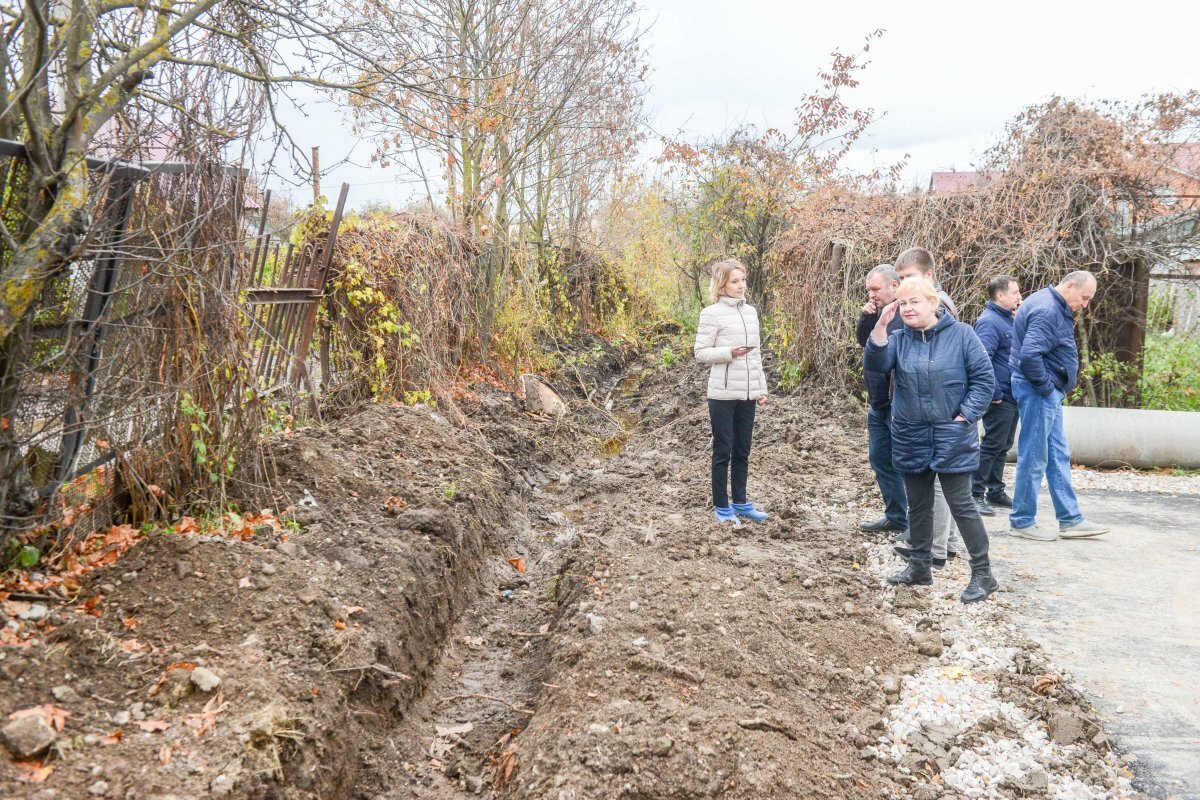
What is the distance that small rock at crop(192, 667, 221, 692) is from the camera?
312 centimetres

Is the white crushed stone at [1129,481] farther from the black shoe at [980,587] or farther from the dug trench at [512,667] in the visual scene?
the black shoe at [980,587]

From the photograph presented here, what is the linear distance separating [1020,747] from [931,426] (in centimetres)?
189

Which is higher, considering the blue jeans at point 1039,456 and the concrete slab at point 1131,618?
the blue jeans at point 1039,456

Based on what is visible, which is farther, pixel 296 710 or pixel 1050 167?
pixel 1050 167

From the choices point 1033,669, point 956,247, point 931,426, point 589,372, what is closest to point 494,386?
point 589,372

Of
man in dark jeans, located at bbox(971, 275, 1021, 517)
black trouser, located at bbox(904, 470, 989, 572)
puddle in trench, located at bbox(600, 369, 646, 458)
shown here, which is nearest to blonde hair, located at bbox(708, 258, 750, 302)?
black trouser, located at bbox(904, 470, 989, 572)

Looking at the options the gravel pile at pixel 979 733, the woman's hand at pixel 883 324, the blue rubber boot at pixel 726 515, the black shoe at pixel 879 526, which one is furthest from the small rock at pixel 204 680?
the black shoe at pixel 879 526

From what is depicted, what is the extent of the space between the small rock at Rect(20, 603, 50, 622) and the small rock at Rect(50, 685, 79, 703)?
0.47 metres

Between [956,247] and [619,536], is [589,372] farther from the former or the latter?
[619,536]

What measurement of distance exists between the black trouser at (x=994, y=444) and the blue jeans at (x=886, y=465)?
1085 mm

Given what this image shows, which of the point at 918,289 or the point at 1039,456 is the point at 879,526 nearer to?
the point at 1039,456

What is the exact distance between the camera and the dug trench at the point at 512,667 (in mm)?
2947

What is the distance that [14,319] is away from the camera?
3273 millimetres

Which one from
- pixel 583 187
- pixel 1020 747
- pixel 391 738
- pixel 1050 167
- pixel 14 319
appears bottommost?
pixel 391 738
